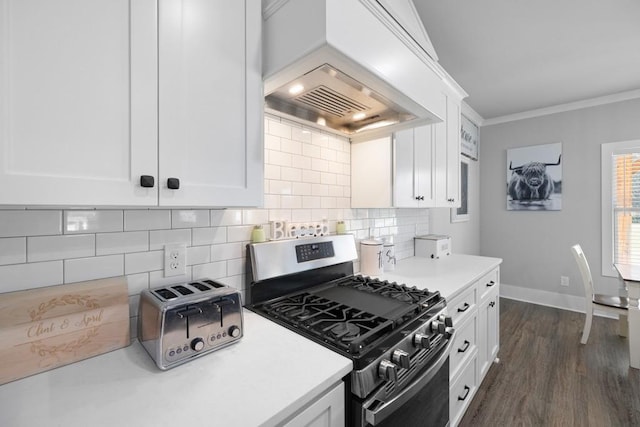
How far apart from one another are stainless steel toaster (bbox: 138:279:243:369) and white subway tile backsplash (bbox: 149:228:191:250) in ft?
0.55

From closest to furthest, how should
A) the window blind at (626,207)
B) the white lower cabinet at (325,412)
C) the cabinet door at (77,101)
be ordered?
the cabinet door at (77,101)
the white lower cabinet at (325,412)
the window blind at (626,207)

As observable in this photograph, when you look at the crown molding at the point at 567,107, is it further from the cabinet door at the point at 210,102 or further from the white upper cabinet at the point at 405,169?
the cabinet door at the point at 210,102

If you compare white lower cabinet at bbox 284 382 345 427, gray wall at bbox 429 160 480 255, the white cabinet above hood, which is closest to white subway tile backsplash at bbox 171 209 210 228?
the white cabinet above hood

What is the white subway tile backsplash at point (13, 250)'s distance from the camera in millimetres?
788

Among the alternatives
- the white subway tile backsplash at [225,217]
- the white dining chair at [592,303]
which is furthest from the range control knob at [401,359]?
the white dining chair at [592,303]

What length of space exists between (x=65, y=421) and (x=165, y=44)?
0.97m

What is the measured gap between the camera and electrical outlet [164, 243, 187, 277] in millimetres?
1080

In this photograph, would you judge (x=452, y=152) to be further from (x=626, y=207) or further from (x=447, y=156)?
(x=626, y=207)

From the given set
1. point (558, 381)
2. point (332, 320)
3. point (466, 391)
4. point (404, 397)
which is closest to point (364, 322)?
point (332, 320)

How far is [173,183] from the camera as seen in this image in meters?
0.80

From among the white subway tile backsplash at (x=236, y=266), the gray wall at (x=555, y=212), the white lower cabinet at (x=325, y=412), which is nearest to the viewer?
the white lower cabinet at (x=325, y=412)

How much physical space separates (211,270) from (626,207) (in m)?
4.68

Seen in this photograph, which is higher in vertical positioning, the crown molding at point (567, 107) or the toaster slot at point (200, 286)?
the crown molding at point (567, 107)

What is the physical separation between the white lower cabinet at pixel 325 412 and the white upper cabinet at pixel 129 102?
660 mm
